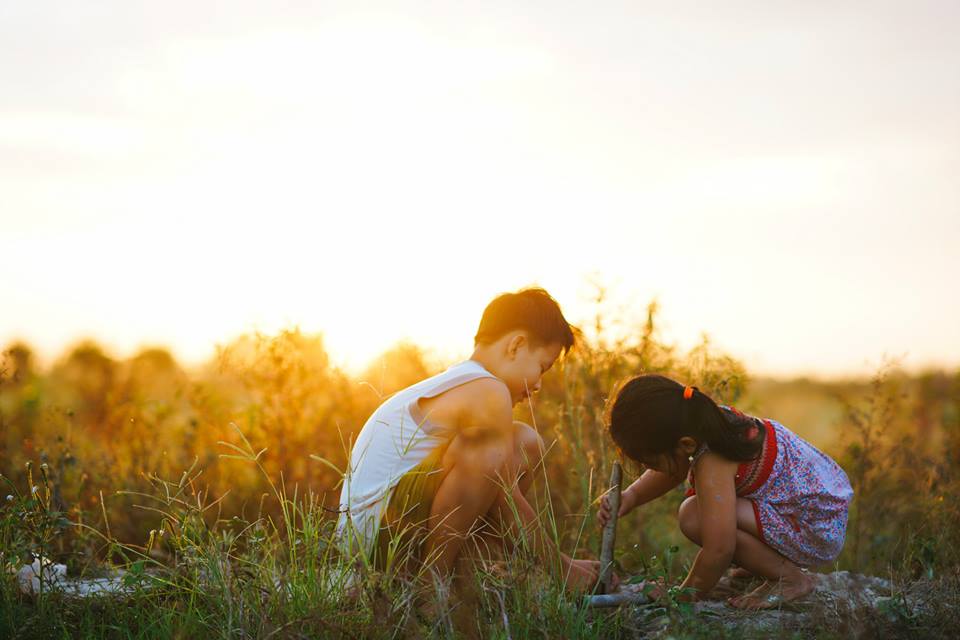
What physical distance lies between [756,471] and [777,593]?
1.56ft

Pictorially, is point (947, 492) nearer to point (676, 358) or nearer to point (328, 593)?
point (676, 358)

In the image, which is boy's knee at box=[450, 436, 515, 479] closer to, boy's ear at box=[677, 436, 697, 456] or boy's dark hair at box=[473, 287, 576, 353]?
boy's dark hair at box=[473, 287, 576, 353]

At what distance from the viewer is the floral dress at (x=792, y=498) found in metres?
3.64

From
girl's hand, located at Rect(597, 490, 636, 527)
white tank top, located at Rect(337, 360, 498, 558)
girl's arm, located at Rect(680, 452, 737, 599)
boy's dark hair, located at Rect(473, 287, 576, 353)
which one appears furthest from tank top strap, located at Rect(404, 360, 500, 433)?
girl's arm, located at Rect(680, 452, 737, 599)

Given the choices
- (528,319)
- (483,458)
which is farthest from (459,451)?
(528,319)

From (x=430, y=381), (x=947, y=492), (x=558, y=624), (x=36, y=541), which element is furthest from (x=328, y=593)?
(x=947, y=492)

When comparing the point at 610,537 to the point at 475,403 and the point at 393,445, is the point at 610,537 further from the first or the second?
the point at 393,445

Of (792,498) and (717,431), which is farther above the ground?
(717,431)

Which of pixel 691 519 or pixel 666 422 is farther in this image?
pixel 691 519

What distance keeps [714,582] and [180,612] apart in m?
1.97

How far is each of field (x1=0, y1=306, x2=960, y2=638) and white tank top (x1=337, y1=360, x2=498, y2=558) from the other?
165mm

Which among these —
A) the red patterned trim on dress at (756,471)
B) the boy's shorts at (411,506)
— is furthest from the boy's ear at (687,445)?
the boy's shorts at (411,506)

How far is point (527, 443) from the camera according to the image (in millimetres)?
3830

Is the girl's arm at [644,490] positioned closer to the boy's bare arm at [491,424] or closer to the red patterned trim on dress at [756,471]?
the red patterned trim on dress at [756,471]
